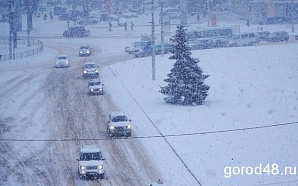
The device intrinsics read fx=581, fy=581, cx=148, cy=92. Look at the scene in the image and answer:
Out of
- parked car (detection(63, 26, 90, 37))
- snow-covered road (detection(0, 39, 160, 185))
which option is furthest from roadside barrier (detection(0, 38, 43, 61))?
snow-covered road (detection(0, 39, 160, 185))

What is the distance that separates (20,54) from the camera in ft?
230

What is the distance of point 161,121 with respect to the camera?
36.1 meters

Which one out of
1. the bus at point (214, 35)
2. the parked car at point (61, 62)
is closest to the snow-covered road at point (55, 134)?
the parked car at point (61, 62)

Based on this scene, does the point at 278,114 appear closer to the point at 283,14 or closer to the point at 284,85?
the point at 284,85

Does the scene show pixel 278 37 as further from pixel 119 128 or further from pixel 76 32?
pixel 119 128

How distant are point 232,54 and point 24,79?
23265 mm

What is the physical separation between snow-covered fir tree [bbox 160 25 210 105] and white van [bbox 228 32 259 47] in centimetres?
3451

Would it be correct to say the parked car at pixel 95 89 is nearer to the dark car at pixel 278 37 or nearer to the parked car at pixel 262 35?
the parked car at pixel 262 35

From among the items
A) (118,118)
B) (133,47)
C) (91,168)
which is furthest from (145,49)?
(91,168)

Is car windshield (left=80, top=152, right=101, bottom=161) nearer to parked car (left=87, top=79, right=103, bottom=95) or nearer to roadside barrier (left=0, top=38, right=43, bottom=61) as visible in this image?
parked car (left=87, top=79, right=103, bottom=95)

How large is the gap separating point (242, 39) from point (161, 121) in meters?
41.4

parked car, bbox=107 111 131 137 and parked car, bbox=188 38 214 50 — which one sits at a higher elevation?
parked car, bbox=188 38 214 50

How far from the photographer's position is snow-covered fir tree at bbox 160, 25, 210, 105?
40969mm

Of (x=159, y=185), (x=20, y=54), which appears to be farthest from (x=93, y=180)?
(x=20, y=54)
